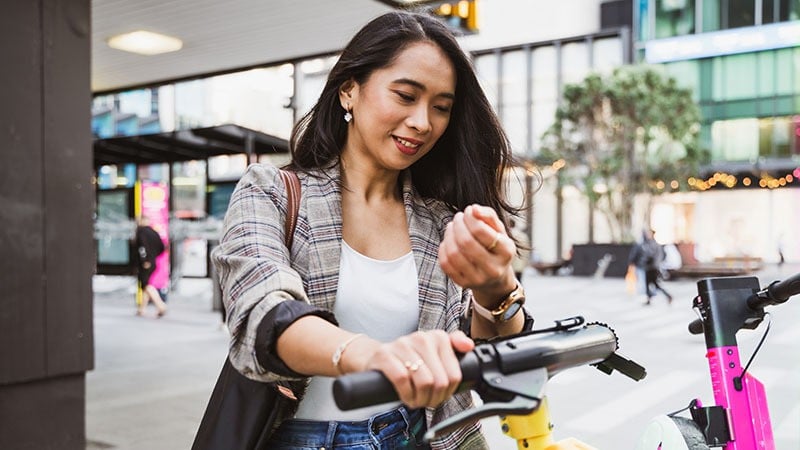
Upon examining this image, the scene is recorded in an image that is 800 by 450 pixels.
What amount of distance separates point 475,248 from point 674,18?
4056cm

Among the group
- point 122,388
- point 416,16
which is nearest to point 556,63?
point 122,388

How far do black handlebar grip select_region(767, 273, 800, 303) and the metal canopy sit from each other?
380 inches

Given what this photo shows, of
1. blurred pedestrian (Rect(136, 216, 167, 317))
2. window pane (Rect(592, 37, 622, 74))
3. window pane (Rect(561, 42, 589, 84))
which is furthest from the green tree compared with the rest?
blurred pedestrian (Rect(136, 216, 167, 317))

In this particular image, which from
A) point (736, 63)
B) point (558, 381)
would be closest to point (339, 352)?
point (558, 381)

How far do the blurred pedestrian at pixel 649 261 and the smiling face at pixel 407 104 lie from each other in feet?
49.6

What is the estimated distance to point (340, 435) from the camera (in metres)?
1.60

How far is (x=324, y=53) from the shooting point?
9031 millimetres

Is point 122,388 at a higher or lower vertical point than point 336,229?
lower

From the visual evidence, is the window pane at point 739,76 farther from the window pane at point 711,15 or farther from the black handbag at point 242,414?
the black handbag at point 242,414

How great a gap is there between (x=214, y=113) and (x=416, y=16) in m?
25.6

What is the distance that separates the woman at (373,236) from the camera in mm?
1206

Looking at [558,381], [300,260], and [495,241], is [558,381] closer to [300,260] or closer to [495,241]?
[300,260]

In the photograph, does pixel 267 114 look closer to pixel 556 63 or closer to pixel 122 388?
pixel 556 63

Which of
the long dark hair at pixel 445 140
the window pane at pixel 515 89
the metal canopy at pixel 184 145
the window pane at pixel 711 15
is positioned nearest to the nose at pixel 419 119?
the long dark hair at pixel 445 140
